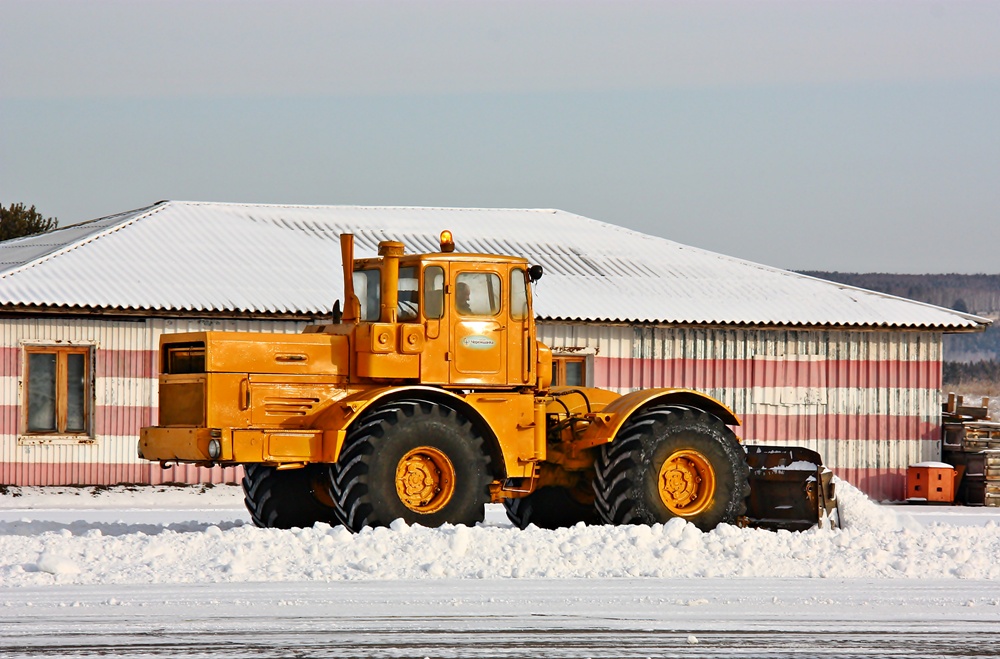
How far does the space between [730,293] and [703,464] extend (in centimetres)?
1180

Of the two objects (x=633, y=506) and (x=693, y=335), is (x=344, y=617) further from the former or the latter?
(x=693, y=335)

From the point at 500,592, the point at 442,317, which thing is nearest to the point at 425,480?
the point at 442,317

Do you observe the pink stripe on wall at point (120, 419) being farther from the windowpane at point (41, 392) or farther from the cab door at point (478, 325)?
the cab door at point (478, 325)

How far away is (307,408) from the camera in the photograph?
14109 millimetres

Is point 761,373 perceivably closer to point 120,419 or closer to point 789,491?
point 789,491

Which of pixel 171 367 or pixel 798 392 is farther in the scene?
pixel 798 392

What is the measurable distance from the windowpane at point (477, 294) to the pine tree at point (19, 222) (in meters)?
35.6

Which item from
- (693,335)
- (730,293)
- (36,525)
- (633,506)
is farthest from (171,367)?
(730,293)

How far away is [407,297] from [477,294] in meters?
0.67

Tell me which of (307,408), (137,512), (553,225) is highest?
(553,225)

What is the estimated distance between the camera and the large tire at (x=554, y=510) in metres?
15.9

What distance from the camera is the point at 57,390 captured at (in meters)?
22.5

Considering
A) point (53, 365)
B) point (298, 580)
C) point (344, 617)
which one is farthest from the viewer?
point (53, 365)

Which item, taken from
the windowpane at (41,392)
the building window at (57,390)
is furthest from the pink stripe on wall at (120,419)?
the windowpane at (41,392)
